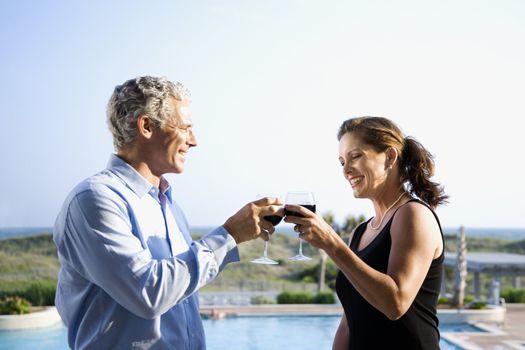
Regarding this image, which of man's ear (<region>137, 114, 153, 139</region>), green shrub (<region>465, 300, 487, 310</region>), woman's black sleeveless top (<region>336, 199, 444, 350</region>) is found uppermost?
man's ear (<region>137, 114, 153, 139</region>)

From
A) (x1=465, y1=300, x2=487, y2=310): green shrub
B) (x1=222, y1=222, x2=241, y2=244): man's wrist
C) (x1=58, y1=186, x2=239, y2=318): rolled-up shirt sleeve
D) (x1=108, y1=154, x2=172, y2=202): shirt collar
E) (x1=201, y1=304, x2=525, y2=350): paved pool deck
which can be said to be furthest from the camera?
(x1=465, y1=300, x2=487, y2=310): green shrub

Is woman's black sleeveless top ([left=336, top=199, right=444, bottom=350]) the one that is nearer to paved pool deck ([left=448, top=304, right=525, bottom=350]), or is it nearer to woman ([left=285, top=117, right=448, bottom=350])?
woman ([left=285, top=117, right=448, bottom=350])

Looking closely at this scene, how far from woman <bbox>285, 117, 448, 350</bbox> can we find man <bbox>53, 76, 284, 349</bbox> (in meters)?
0.31

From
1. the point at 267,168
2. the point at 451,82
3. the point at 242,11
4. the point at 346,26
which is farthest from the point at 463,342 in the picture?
the point at 267,168

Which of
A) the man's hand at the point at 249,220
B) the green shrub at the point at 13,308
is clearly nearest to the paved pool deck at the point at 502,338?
the green shrub at the point at 13,308

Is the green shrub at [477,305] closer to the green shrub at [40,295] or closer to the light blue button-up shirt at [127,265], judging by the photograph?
the green shrub at [40,295]

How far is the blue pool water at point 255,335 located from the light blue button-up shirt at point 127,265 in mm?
7468

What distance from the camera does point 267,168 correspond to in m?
37.9

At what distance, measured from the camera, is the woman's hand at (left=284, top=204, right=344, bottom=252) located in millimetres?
1905

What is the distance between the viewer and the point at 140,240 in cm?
169

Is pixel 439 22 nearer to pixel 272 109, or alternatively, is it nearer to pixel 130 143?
pixel 272 109

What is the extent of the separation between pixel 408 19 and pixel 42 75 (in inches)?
771

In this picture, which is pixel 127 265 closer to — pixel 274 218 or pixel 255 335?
pixel 274 218

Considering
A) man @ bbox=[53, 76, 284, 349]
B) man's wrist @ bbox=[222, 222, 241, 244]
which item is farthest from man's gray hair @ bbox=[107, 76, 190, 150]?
man's wrist @ bbox=[222, 222, 241, 244]
